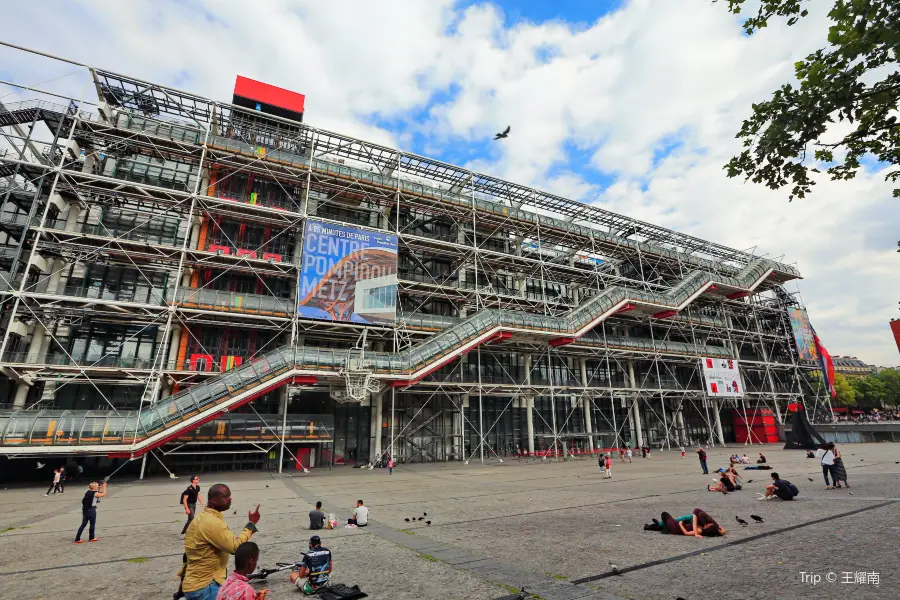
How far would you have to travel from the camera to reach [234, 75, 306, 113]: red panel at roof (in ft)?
92.5

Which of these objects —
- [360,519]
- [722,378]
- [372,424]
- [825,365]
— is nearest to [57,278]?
[372,424]

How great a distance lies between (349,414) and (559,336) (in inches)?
520

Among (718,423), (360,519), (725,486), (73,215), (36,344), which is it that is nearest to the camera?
(360,519)

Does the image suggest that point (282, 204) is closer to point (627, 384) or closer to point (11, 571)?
point (11, 571)

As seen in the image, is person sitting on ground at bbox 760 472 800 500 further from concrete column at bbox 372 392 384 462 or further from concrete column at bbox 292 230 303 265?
concrete column at bbox 292 230 303 265

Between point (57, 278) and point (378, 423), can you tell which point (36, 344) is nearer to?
point (57, 278)

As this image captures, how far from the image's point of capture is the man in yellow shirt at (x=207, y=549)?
3285 mm

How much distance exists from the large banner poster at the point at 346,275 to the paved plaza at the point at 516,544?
10.7m

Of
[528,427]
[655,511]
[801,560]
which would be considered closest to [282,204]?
[528,427]

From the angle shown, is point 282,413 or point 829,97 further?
point 282,413

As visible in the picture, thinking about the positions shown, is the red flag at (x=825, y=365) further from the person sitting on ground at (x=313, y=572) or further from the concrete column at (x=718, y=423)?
the person sitting on ground at (x=313, y=572)

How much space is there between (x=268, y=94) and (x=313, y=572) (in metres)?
30.9

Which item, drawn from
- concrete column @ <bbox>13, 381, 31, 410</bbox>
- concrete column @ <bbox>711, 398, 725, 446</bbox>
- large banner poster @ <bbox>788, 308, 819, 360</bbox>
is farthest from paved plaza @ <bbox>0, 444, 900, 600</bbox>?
large banner poster @ <bbox>788, 308, 819, 360</bbox>

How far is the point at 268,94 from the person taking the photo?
2884 centimetres
